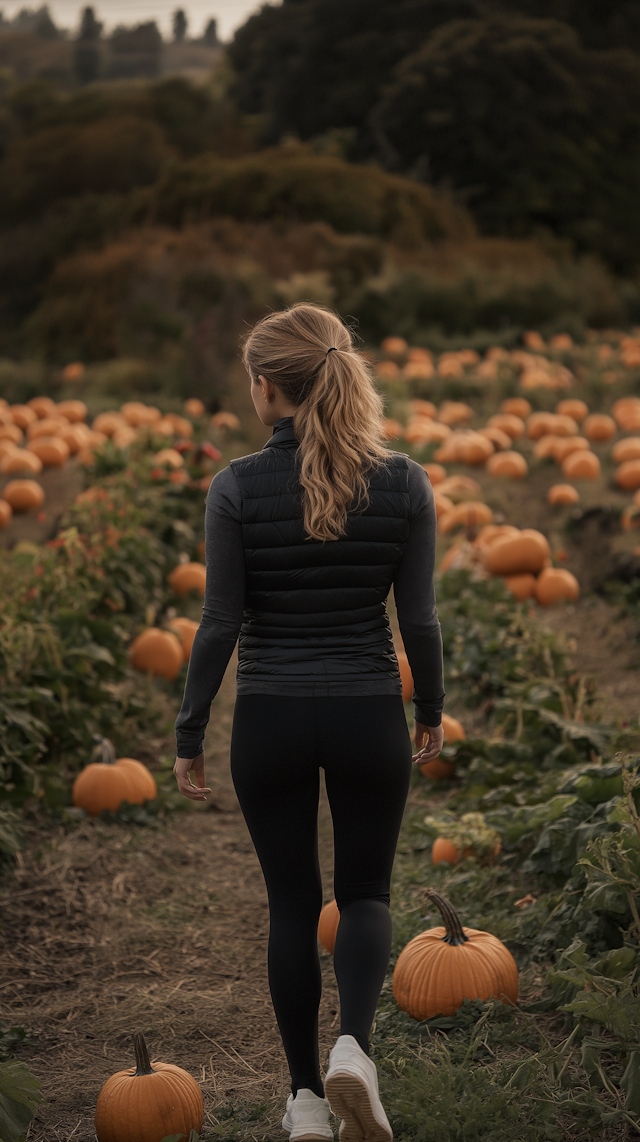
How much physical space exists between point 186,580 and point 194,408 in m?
5.13

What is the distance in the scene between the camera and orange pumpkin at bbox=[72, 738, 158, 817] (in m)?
4.55

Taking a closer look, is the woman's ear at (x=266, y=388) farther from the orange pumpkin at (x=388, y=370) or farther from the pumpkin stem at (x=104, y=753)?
the orange pumpkin at (x=388, y=370)

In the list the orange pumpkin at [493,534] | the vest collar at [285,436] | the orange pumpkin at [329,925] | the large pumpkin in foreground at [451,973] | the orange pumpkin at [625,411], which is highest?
the vest collar at [285,436]

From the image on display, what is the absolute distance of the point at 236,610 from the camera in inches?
92.7

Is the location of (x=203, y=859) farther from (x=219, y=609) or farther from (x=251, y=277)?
(x=251, y=277)

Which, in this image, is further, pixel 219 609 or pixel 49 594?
pixel 49 594

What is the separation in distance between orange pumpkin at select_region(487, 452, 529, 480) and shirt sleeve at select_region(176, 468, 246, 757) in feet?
25.7

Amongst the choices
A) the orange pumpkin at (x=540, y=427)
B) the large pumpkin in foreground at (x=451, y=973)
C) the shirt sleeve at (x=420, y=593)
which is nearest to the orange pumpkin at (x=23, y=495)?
the orange pumpkin at (x=540, y=427)

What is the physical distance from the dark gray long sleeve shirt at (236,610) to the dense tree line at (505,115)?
25096 mm

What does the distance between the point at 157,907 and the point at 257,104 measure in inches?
1336

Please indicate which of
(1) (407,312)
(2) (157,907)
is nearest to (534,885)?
(2) (157,907)

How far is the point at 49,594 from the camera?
216 inches

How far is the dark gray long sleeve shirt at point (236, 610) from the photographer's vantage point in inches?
91.3

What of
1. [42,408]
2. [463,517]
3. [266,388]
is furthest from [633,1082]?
[42,408]
